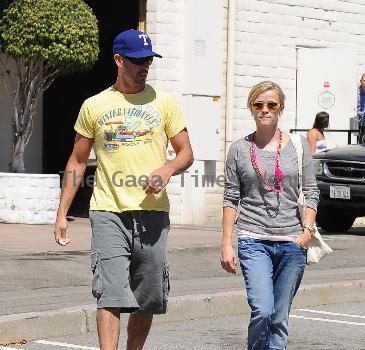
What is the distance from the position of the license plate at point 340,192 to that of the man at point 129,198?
34.3 ft

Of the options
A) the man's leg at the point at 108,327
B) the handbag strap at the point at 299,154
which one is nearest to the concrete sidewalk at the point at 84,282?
the man's leg at the point at 108,327

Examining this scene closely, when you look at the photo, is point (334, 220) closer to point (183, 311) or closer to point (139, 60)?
point (183, 311)

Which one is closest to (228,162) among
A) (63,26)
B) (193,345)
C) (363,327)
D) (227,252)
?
(227,252)

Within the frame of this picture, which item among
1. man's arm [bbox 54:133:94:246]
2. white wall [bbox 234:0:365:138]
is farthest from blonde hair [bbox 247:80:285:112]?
white wall [bbox 234:0:365:138]

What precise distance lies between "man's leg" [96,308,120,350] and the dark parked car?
10615 millimetres

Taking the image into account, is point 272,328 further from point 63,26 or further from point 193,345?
point 63,26

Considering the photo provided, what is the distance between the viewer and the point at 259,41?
66.6 feet

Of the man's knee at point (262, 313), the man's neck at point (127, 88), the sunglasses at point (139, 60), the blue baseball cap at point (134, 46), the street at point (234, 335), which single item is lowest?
the street at point (234, 335)

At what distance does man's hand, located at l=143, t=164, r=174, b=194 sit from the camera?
704 centimetres

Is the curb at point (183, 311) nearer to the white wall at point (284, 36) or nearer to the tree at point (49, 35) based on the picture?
the tree at point (49, 35)

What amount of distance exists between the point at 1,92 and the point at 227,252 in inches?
503

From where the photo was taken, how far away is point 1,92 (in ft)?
63.4

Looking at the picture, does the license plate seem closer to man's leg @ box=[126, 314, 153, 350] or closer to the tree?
the tree

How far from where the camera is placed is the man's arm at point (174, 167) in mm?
7055
